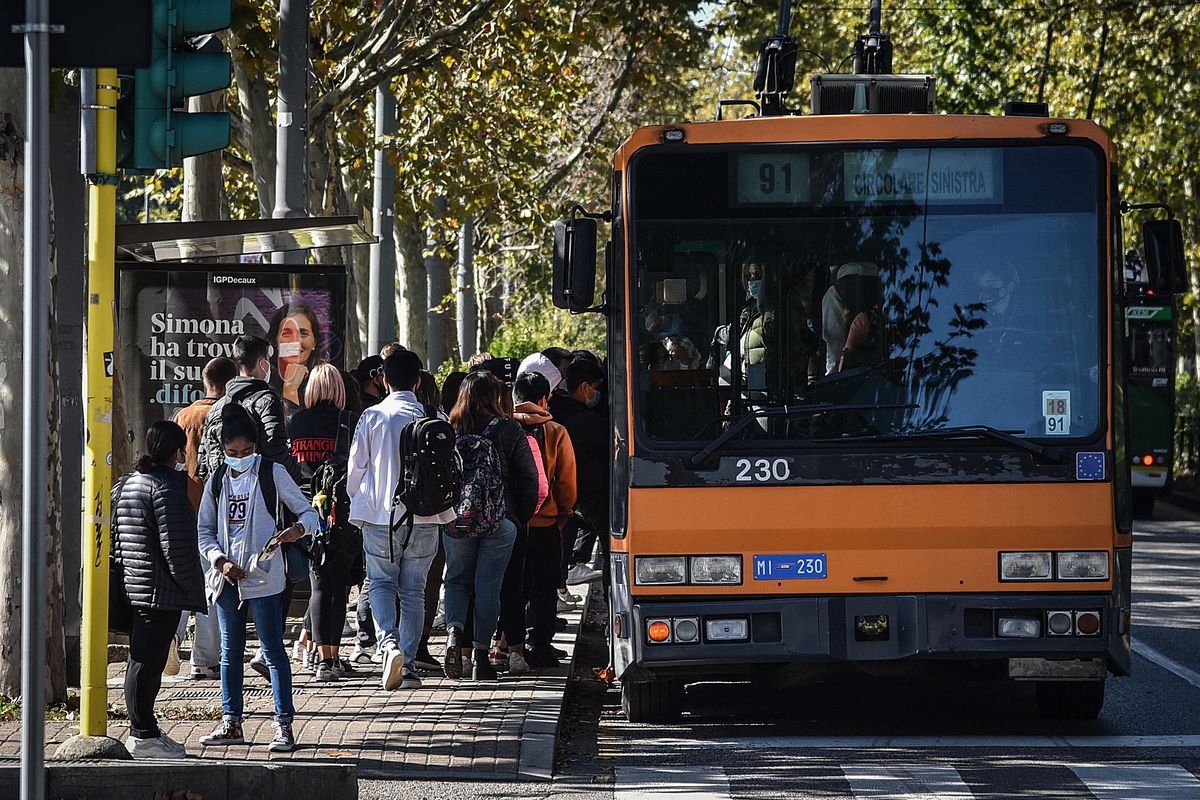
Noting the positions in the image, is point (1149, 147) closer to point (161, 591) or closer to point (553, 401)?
point (553, 401)

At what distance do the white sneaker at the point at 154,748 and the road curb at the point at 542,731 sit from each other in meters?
1.46

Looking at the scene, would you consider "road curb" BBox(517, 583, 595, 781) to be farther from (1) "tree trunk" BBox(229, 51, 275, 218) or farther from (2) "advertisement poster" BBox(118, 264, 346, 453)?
(1) "tree trunk" BBox(229, 51, 275, 218)

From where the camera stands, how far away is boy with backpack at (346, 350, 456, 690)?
9648 mm

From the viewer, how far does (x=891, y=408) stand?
847cm

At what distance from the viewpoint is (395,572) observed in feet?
32.3

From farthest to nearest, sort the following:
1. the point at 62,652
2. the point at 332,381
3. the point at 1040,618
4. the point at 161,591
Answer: the point at 332,381
the point at 62,652
the point at 1040,618
the point at 161,591

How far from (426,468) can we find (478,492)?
0.52m

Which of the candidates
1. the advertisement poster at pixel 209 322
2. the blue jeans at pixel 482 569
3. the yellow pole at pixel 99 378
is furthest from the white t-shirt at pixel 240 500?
the advertisement poster at pixel 209 322

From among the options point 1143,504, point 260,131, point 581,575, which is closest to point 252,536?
point 581,575

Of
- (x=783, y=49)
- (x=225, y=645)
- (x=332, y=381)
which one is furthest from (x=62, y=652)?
(x=783, y=49)

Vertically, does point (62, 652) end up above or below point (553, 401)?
below

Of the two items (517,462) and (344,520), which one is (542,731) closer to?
(517,462)

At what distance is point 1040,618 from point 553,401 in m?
4.08

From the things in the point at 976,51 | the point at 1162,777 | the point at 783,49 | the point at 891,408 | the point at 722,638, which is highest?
the point at 976,51
